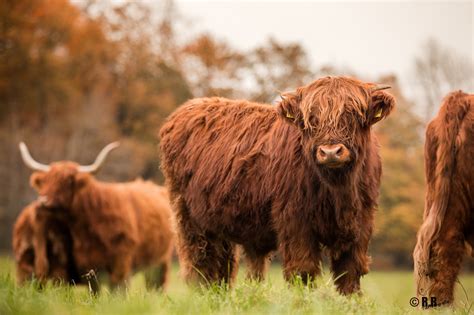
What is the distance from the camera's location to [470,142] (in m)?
4.59

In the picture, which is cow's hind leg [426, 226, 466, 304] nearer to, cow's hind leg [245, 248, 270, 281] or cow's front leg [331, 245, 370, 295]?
cow's front leg [331, 245, 370, 295]

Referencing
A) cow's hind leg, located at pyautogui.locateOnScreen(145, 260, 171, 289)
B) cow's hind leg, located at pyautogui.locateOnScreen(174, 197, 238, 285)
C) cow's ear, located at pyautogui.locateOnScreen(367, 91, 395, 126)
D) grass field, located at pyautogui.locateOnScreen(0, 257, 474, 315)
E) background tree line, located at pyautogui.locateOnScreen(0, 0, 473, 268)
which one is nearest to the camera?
grass field, located at pyautogui.locateOnScreen(0, 257, 474, 315)

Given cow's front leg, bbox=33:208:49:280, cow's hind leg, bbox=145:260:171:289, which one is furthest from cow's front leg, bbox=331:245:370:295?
cow's hind leg, bbox=145:260:171:289

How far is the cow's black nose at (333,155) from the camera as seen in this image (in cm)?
446

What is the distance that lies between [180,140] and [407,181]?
25.2 meters

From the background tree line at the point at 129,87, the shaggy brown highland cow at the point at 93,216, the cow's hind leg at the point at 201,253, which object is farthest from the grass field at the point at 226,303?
the background tree line at the point at 129,87

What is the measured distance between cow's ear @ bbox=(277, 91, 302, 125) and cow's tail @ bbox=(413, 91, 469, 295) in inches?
37.7

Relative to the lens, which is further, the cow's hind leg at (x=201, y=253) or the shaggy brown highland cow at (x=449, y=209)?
the cow's hind leg at (x=201, y=253)

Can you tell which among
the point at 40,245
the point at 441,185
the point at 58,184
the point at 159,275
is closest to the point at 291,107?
the point at 441,185

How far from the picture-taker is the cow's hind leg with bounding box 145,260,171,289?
12.0 m

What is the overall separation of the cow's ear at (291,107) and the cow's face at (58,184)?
534cm

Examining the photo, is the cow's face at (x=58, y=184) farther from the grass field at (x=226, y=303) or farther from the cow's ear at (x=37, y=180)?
the grass field at (x=226, y=303)

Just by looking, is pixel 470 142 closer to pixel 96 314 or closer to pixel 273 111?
pixel 273 111

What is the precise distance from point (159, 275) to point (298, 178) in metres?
7.70
